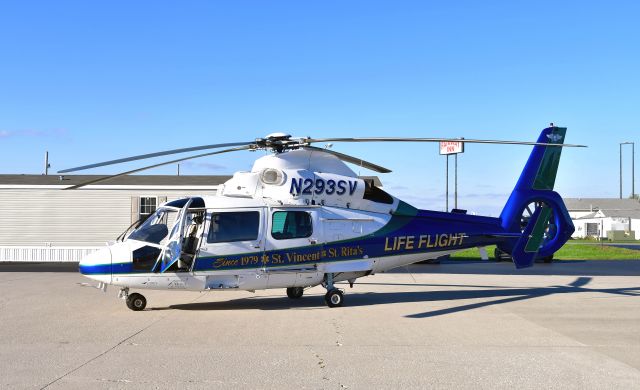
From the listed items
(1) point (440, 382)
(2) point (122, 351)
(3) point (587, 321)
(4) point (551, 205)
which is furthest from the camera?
(4) point (551, 205)

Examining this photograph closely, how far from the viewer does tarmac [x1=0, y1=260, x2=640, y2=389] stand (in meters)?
6.80

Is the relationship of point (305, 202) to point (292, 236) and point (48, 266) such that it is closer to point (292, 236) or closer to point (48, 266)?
point (292, 236)

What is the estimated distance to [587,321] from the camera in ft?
36.7

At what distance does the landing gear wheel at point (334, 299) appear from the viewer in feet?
42.7

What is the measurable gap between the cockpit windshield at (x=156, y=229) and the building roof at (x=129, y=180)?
14.4 meters

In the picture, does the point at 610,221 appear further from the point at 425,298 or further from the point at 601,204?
the point at 425,298

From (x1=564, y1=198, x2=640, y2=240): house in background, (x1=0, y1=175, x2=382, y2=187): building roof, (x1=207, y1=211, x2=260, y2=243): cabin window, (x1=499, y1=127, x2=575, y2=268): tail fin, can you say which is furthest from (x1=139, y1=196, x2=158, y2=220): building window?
(x1=564, y1=198, x2=640, y2=240): house in background

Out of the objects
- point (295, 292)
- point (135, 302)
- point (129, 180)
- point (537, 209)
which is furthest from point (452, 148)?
point (135, 302)

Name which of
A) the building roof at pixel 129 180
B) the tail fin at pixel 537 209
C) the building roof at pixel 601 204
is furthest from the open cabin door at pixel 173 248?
the building roof at pixel 601 204

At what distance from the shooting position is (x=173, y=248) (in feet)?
39.5

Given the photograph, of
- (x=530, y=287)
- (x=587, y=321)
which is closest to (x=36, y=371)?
(x=587, y=321)

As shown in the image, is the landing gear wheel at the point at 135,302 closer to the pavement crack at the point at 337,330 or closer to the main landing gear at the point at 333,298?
the main landing gear at the point at 333,298

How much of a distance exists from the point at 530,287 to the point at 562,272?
6175 mm

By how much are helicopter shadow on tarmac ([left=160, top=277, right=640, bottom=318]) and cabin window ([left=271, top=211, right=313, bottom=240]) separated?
160 cm
